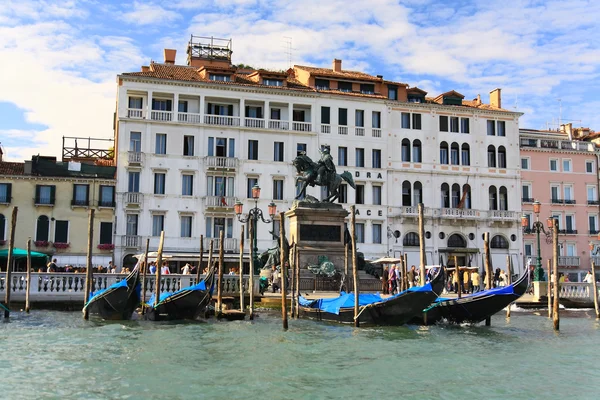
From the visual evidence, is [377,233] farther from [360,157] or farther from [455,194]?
[455,194]

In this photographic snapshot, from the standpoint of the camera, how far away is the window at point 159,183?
35469 millimetres

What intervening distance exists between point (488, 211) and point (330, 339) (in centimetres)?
2703

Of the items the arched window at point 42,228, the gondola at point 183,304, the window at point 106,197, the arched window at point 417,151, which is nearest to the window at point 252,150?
the window at point 106,197

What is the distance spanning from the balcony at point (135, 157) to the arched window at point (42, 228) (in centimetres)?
498

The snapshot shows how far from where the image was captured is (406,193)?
39.4 metres

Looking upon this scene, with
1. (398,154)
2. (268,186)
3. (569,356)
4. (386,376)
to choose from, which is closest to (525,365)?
(569,356)

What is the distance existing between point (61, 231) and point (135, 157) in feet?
16.9

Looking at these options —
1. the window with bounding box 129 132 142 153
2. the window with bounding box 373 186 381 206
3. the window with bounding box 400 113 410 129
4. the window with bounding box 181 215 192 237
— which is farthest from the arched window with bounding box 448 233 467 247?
the window with bounding box 129 132 142 153

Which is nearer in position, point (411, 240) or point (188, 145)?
point (188, 145)

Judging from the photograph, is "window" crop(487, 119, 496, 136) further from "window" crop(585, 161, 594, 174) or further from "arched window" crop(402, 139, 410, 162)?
"window" crop(585, 161, 594, 174)

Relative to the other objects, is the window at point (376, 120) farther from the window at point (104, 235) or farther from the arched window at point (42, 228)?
the arched window at point (42, 228)

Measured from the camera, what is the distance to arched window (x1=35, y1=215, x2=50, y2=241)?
1315 inches

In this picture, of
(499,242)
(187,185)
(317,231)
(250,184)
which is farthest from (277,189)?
(499,242)

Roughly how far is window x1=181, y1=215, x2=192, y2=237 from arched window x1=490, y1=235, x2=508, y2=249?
56.5 ft
